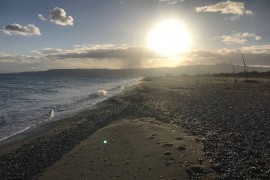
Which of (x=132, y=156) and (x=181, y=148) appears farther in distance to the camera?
(x=181, y=148)

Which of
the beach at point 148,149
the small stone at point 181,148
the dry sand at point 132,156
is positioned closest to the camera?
the beach at point 148,149

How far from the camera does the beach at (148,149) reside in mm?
13023

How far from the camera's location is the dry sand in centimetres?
1322

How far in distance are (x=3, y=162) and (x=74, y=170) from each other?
450 cm

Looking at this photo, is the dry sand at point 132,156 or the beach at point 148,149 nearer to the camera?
the beach at point 148,149

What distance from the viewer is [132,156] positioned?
15359 mm

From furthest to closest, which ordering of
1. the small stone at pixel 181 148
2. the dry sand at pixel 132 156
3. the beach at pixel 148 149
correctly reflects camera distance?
the small stone at pixel 181 148 → the dry sand at pixel 132 156 → the beach at pixel 148 149

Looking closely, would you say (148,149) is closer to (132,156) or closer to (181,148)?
(132,156)

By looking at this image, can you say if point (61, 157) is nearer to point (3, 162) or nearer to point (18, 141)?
point (3, 162)

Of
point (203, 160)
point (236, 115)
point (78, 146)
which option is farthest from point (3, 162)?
point (236, 115)

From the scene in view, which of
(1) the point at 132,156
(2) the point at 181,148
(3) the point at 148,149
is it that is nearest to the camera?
(1) the point at 132,156

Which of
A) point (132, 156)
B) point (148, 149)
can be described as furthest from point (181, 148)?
point (132, 156)

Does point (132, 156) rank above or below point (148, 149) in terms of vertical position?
below

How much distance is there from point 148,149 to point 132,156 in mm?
1203
